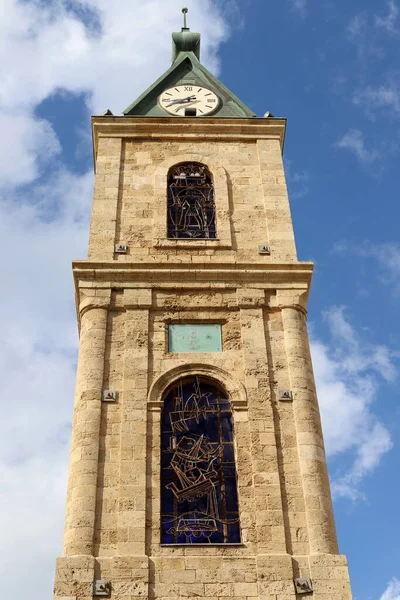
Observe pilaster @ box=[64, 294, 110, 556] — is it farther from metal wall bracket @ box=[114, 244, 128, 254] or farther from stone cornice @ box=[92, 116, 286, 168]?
stone cornice @ box=[92, 116, 286, 168]

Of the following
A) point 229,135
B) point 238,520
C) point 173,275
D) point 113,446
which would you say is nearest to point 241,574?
point 238,520

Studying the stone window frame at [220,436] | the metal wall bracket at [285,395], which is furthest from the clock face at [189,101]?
the metal wall bracket at [285,395]

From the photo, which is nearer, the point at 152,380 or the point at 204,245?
the point at 152,380

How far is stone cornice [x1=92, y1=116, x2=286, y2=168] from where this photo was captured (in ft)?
65.0

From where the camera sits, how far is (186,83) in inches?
887

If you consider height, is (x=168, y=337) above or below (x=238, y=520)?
above

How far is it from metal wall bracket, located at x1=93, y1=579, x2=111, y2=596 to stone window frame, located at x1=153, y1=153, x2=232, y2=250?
282 inches

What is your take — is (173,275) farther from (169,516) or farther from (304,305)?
(169,516)

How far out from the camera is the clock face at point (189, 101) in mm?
20986

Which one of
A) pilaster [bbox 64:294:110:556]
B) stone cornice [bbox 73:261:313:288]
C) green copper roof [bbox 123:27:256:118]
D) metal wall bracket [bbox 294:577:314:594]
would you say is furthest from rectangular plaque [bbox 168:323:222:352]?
green copper roof [bbox 123:27:256:118]

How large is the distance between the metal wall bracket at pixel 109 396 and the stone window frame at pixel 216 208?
150 inches

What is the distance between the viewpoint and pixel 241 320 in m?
15.6

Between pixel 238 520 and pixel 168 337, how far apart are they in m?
3.77

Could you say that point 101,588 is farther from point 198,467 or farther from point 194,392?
point 194,392
